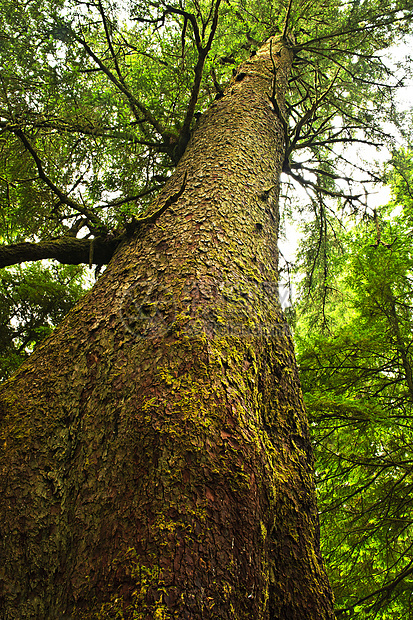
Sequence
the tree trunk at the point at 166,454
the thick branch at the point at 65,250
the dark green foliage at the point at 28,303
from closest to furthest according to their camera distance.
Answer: the tree trunk at the point at 166,454
the thick branch at the point at 65,250
the dark green foliage at the point at 28,303

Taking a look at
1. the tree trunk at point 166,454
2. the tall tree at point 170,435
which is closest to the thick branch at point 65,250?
the tall tree at point 170,435

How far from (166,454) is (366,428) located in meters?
3.37

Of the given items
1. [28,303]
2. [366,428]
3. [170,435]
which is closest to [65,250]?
[170,435]

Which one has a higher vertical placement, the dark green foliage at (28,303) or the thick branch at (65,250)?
the dark green foliage at (28,303)

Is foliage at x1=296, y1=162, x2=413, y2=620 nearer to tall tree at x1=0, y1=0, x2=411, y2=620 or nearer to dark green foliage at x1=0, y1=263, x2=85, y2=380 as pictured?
tall tree at x1=0, y1=0, x2=411, y2=620

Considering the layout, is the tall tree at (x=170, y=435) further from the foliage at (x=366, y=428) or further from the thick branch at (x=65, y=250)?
the foliage at (x=366, y=428)

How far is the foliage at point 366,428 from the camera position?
3201 mm

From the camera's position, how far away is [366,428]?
3.60 m

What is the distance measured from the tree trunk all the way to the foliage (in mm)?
1944

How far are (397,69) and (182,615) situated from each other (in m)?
7.18

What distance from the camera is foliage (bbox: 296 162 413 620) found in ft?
10.5

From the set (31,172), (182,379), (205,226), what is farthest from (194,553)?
(31,172)

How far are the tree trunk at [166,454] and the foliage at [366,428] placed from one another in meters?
1.94

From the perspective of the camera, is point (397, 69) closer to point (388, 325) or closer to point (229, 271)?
point (388, 325)
